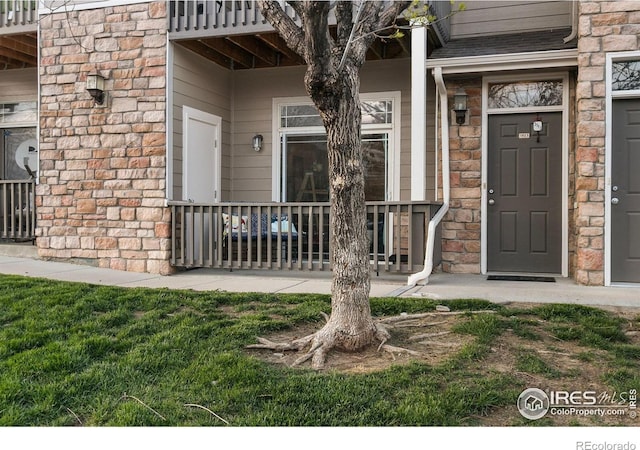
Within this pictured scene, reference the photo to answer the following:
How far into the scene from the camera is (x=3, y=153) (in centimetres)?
915

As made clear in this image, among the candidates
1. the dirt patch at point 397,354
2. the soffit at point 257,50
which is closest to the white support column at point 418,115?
the soffit at point 257,50

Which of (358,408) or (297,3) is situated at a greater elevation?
(297,3)

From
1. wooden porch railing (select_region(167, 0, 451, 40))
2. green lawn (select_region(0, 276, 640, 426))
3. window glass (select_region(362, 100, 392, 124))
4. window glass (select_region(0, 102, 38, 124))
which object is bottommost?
green lawn (select_region(0, 276, 640, 426))

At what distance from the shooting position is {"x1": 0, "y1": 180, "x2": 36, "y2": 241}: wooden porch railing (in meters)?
7.56

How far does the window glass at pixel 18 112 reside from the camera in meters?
8.95

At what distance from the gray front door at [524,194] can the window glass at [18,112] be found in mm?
7103

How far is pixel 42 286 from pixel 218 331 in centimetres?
A: 235

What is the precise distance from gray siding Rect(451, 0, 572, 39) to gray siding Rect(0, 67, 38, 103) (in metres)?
6.55

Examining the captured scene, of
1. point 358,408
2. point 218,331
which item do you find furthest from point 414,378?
point 218,331

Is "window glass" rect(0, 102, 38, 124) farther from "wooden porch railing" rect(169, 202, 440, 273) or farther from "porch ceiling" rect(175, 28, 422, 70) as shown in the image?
"wooden porch railing" rect(169, 202, 440, 273)

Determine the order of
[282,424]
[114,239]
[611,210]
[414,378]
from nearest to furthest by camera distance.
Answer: [282,424]
[414,378]
[611,210]
[114,239]

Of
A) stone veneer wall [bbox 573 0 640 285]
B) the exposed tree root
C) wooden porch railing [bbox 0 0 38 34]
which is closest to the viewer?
the exposed tree root

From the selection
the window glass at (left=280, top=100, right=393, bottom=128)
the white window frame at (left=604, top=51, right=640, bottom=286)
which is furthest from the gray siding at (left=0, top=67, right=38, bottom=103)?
the white window frame at (left=604, top=51, right=640, bottom=286)

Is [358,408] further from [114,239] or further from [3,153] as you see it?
[3,153]
